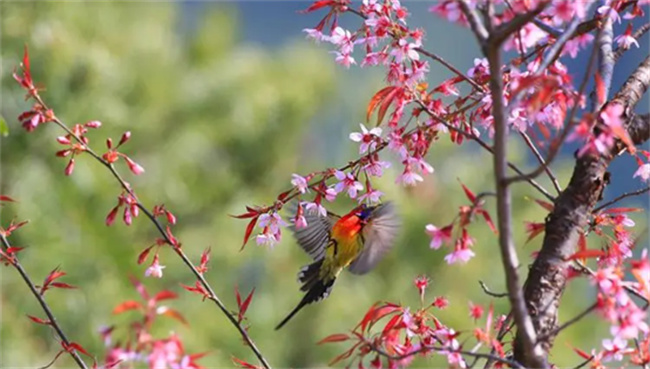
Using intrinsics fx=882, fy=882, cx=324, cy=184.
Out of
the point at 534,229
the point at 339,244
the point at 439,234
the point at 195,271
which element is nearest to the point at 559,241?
the point at 534,229

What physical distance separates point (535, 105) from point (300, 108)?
26.8ft

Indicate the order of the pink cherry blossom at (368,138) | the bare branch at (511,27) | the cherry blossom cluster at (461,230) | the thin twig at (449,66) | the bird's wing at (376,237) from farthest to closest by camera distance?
the bird's wing at (376,237)
the pink cherry blossom at (368,138)
the thin twig at (449,66)
the cherry blossom cluster at (461,230)
the bare branch at (511,27)

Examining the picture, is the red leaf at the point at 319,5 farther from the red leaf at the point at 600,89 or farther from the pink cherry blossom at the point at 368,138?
the red leaf at the point at 600,89

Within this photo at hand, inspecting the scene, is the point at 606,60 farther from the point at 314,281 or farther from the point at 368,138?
the point at 314,281

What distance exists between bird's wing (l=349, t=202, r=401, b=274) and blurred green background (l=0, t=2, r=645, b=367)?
366 cm

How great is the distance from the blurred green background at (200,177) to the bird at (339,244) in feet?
12.1

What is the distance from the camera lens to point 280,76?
30.6 ft

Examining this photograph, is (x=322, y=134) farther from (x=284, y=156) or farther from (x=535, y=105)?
(x=535, y=105)

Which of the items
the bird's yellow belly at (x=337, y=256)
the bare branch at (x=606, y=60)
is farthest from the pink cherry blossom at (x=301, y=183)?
the bird's yellow belly at (x=337, y=256)

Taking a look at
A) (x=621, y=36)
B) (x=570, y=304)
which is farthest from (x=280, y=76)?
(x=621, y=36)

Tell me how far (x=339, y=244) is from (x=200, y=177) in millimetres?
6822

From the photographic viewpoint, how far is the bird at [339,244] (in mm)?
1714

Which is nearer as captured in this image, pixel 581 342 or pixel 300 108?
pixel 581 342

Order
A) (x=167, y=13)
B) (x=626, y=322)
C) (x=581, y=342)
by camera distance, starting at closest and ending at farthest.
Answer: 1. (x=626, y=322)
2. (x=581, y=342)
3. (x=167, y=13)
